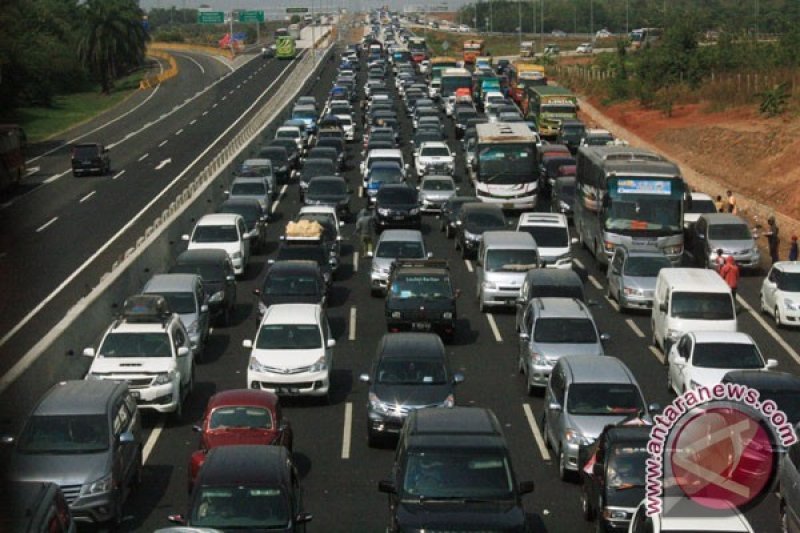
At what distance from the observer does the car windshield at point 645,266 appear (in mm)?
34531

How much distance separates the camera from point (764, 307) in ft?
113

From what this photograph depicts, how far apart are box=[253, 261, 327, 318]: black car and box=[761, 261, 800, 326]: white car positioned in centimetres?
1101

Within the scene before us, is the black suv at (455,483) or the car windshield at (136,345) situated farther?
the car windshield at (136,345)

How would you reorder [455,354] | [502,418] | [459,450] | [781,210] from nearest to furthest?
[459,450], [502,418], [455,354], [781,210]

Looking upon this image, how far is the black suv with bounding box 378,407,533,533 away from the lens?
14297 mm

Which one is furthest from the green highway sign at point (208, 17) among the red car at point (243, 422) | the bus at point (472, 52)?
the red car at point (243, 422)

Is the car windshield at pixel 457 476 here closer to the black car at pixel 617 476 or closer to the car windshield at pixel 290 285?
the black car at pixel 617 476

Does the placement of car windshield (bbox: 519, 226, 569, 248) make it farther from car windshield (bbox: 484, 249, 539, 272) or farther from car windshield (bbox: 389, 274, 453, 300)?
car windshield (bbox: 389, 274, 453, 300)

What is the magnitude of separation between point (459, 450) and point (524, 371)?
1141 cm

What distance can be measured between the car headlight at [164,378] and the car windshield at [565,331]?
7078 mm

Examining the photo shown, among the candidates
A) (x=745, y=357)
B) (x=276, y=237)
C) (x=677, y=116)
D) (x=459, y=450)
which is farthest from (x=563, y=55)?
(x=459, y=450)

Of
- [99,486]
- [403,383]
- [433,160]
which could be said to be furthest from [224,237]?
[99,486]

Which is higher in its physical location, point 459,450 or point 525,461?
point 459,450

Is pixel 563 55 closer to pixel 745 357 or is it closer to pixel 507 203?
pixel 507 203
